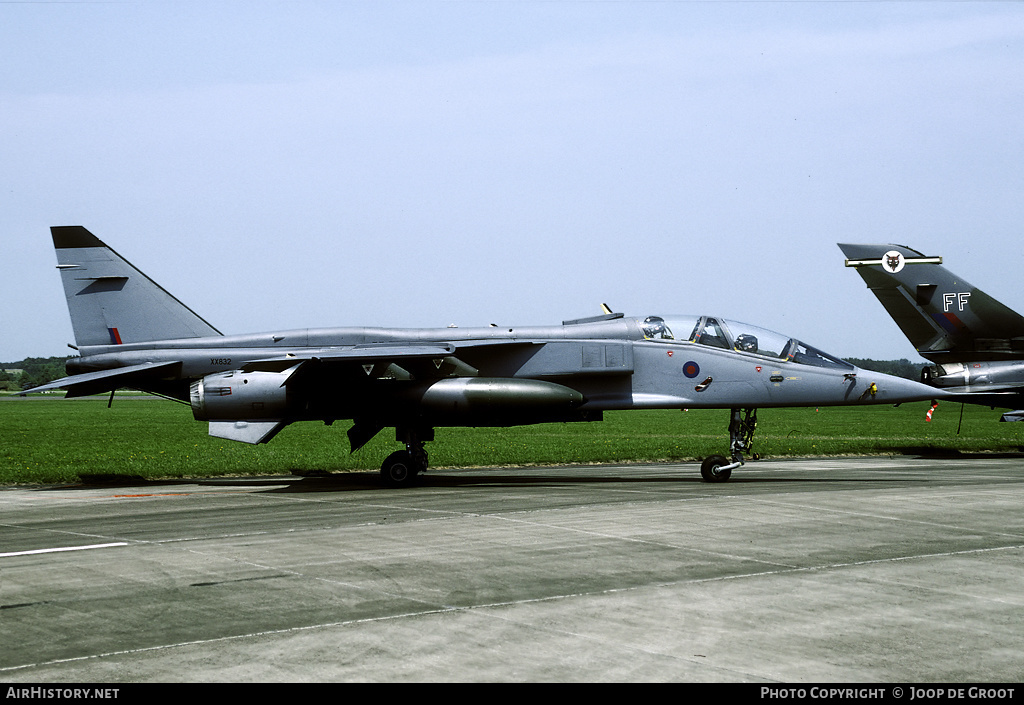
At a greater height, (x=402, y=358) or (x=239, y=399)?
(x=402, y=358)

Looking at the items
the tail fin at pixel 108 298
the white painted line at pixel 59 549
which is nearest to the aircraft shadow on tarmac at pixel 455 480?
the tail fin at pixel 108 298

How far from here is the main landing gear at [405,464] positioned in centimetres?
1834

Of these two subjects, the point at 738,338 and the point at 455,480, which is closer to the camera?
the point at 738,338

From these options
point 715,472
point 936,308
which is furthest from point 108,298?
point 936,308

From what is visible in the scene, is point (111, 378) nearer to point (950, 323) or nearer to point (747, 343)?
point (747, 343)

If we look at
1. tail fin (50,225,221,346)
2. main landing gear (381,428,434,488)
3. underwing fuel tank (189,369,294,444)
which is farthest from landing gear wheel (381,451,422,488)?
tail fin (50,225,221,346)

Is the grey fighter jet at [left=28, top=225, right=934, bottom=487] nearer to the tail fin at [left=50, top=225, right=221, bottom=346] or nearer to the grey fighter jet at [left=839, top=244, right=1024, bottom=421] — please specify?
the tail fin at [left=50, top=225, right=221, bottom=346]

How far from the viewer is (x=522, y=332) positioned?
62.5 feet

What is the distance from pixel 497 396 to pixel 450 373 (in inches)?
59.6

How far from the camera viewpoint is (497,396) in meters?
17.4

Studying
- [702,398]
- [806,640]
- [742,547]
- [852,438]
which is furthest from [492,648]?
[852,438]

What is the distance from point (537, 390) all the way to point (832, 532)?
21.8 ft

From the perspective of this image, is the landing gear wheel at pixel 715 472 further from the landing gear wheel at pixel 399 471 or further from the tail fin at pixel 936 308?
the tail fin at pixel 936 308

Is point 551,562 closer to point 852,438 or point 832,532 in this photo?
point 832,532
